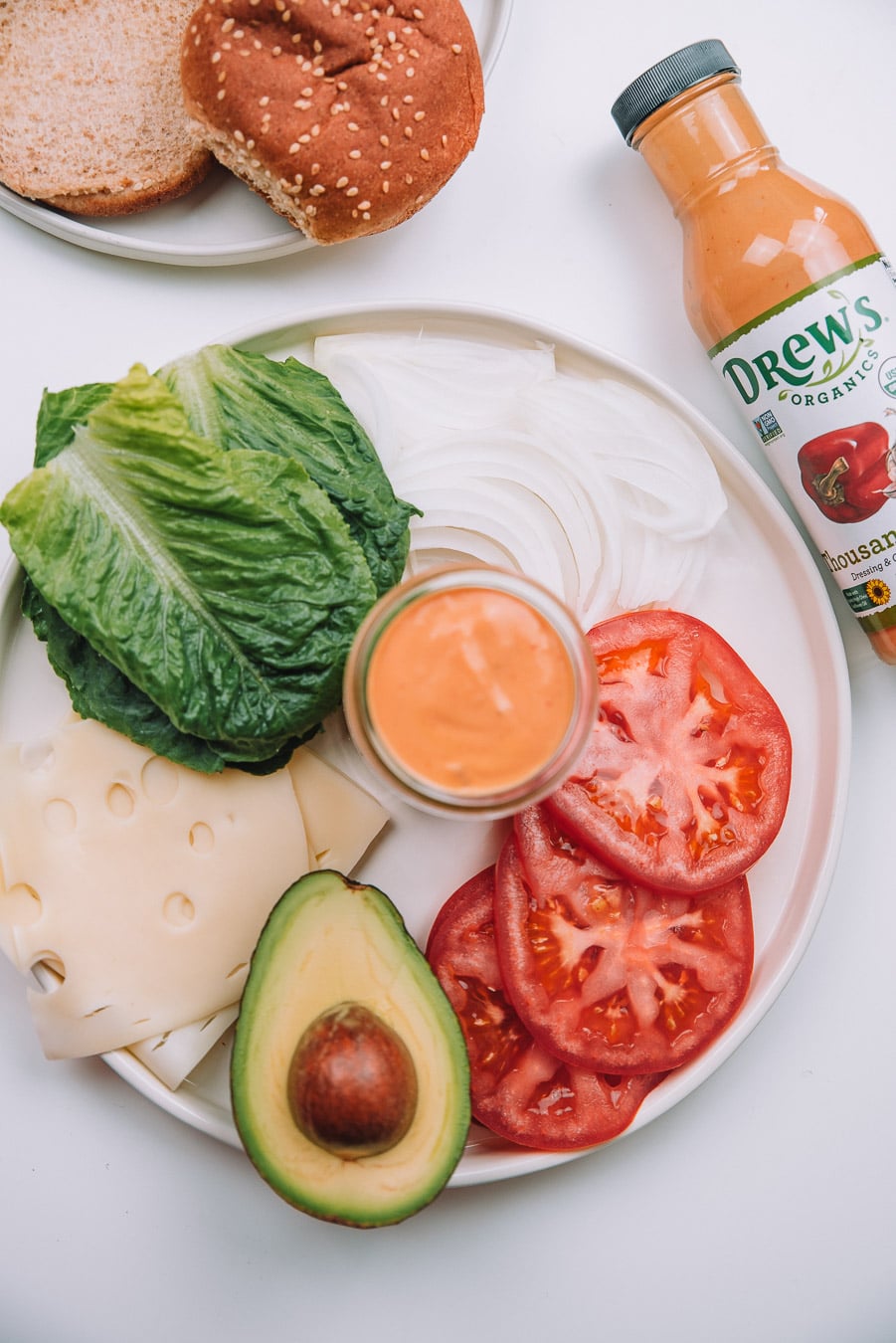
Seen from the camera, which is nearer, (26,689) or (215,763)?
(215,763)

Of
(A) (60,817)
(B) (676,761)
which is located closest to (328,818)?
(A) (60,817)

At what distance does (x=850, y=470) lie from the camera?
5.25 feet

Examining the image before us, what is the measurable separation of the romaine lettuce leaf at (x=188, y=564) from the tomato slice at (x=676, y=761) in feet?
1.57

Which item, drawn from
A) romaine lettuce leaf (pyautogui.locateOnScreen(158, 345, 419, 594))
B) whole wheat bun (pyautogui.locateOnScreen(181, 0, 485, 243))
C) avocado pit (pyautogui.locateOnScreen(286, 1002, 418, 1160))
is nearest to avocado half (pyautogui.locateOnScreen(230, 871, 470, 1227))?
avocado pit (pyautogui.locateOnScreen(286, 1002, 418, 1160))

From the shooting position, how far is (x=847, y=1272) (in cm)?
188

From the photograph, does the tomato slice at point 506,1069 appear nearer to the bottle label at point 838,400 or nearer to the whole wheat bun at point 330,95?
the bottle label at point 838,400

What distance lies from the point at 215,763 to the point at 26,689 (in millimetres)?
423

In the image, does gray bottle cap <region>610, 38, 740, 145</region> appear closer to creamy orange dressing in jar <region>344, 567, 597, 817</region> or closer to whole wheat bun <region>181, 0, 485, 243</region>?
whole wheat bun <region>181, 0, 485, 243</region>

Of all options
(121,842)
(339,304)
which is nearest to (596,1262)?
(121,842)

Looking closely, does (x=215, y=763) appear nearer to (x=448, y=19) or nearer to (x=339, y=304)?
(x=339, y=304)

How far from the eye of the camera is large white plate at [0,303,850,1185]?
1.68 m

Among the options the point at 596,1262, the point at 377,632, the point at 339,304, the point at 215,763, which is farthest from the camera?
the point at 596,1262

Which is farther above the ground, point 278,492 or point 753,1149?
point 278,492

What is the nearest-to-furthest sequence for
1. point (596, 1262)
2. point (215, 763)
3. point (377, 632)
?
point (377, 632)
point (215, 763)
point (596, 1262)
